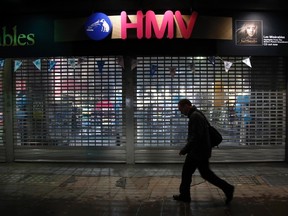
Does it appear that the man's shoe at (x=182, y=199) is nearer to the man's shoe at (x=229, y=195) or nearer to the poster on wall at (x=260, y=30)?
the man's shoe at (x=229, y=195)

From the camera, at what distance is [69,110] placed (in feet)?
36.2

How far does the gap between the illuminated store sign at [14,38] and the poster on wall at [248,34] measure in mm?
5664

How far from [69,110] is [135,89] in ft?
6.61

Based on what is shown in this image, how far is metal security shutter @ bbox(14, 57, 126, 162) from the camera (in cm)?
1089

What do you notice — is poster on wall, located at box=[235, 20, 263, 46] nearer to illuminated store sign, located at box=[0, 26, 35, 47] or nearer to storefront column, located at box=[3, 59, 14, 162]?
illuminated store sign, located at box=[0, 26, 35, 47]

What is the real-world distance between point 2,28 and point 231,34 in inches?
251

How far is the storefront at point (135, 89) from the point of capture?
10.4 metres

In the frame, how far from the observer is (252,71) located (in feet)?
35.4

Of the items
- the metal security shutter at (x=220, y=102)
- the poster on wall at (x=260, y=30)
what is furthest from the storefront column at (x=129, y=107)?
the poster on wall at (x=260, y=30)

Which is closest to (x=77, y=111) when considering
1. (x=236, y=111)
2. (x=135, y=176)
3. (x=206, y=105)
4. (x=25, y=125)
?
(x=25, y=125)

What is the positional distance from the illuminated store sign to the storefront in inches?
1.1

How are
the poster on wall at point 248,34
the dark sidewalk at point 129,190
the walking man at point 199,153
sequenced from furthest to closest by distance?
the poster on wall at point 248,34 < the walking man at point 199,153 < the dark sidewalk at point 129,190

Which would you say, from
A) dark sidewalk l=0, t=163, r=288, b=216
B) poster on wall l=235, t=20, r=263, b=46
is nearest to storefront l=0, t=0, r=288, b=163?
poster on wall l=235, t=20, r=263, b=46

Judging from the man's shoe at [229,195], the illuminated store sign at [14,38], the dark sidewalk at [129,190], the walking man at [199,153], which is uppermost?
the illuminated store sign at [14,38]
